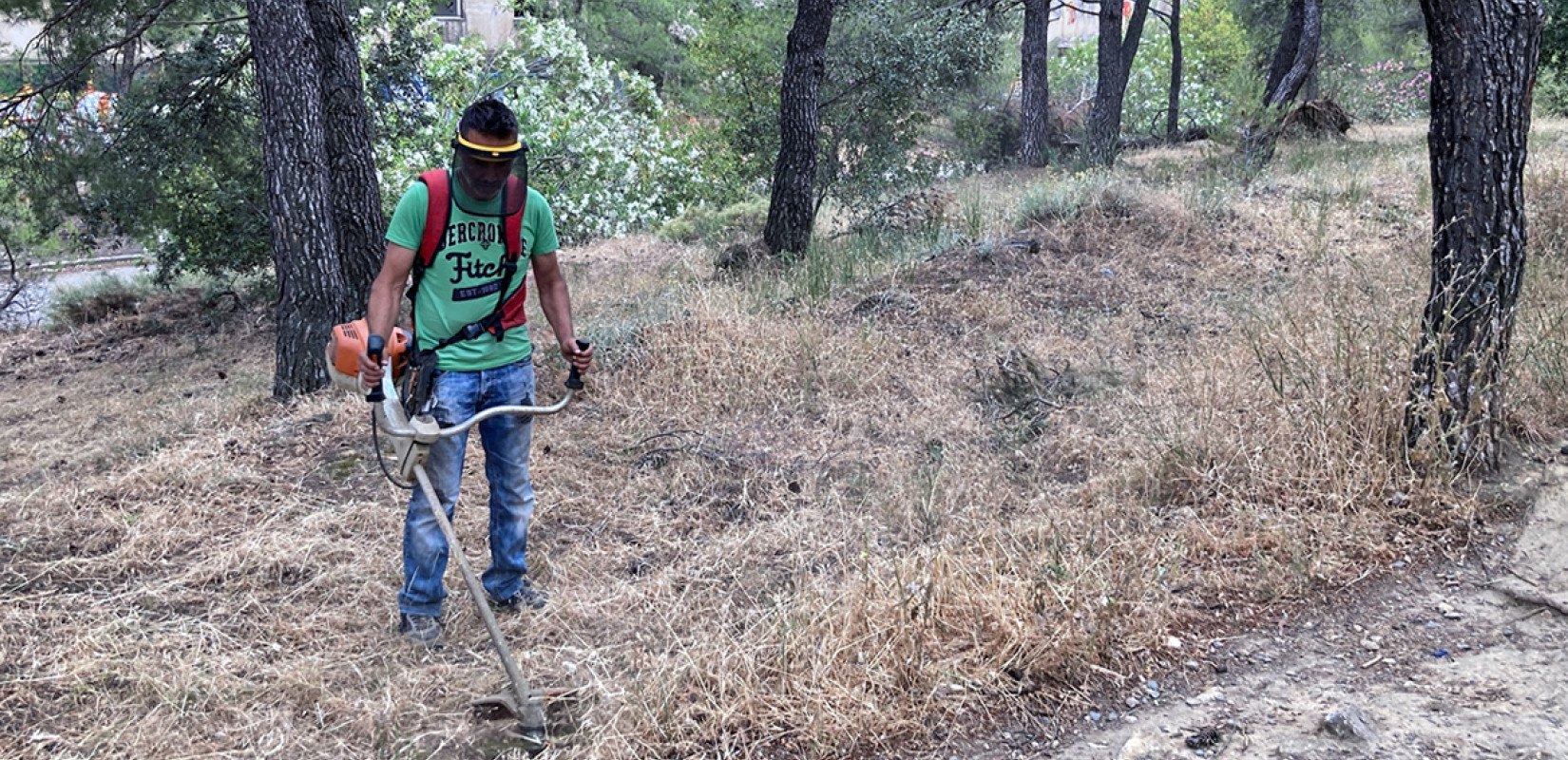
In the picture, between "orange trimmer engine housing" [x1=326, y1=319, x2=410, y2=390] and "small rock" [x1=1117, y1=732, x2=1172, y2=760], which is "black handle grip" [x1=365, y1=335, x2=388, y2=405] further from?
"small rock" [x1=1117, y1=732, x2=1172, y2=760]

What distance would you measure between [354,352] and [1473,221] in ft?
13.2

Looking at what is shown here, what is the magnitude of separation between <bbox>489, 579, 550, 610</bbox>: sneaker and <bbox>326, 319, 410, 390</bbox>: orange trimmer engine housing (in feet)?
3.10

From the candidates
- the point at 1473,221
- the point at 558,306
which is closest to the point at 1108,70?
the point at 1473,221

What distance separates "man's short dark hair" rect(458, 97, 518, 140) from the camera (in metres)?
3.35

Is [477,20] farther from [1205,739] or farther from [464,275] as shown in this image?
[1205,739]

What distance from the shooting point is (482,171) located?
3432 millimetres

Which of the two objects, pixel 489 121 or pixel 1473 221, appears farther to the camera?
pixel 1473 221

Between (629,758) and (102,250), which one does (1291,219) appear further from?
(102,250)

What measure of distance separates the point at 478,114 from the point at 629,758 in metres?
1.92

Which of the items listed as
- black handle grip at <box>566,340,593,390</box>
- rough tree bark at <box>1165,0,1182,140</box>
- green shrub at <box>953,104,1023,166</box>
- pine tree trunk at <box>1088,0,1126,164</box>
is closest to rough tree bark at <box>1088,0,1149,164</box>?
pine tree trunk at <box>1088,0,1126,164</box>

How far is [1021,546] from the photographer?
368 cm

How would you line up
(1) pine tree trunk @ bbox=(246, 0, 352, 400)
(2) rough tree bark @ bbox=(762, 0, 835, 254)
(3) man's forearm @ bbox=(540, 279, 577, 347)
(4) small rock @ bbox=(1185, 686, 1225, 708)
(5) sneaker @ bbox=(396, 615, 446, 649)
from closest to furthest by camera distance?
(4) small rock @ bbox=(1185, 686, 1225, 708) < (5) sneaker @ bbox=(396, 615, 446, 649) < (3) man's forearm @ bbox=(540, 279, 577, 347) < (1) pine tree trunk @ bbox=(246, 0, 352, 400) < (2) rough tree bark @ bbox=(762, 0, 835, 254)

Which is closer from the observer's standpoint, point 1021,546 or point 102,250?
point 1021,546

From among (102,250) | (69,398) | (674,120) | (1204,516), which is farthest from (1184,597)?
(102,250)
